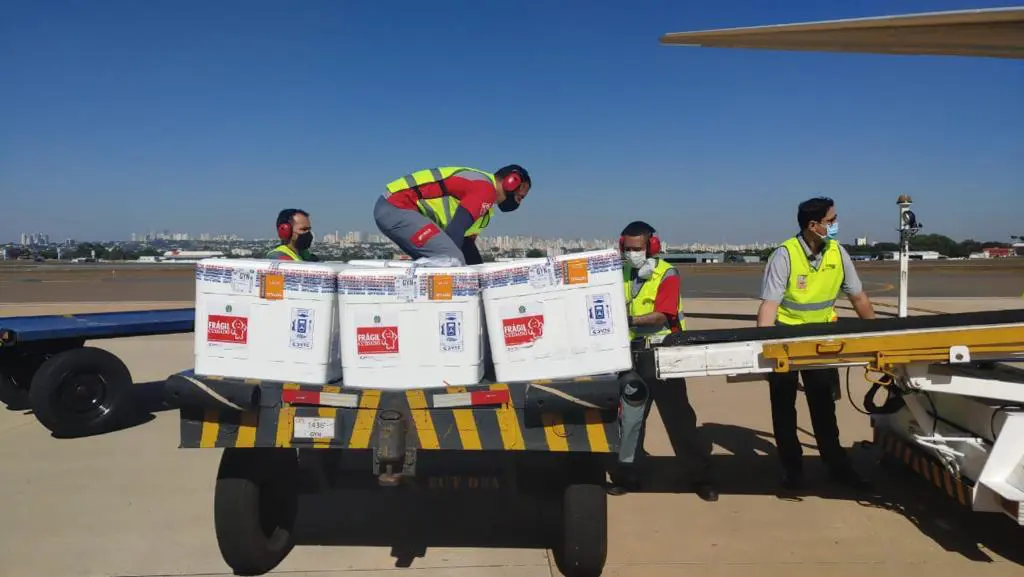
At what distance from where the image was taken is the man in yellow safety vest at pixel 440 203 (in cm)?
405

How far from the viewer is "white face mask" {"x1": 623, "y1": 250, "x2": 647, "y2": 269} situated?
5.00 m

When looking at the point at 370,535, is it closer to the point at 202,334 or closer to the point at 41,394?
the point at 202,334

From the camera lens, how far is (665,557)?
4023mm

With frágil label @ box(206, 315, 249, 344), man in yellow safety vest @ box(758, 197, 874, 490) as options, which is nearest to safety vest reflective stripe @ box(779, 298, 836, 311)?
man in yellow safety vest @ box(758, 197, 874, 490)

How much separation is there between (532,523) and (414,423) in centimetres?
165

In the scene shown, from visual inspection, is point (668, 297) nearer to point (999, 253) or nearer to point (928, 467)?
point (928, 467)

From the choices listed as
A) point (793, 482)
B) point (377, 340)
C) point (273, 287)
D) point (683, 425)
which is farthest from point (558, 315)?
point (793, 482)

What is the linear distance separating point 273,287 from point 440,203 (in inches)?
48.4

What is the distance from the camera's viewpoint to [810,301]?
4.88 m

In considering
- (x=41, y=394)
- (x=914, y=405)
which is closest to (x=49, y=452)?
(x=41, y=394)

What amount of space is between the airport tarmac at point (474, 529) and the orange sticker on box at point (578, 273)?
1.64m

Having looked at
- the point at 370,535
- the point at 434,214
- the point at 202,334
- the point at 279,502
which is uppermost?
the point at 434,214

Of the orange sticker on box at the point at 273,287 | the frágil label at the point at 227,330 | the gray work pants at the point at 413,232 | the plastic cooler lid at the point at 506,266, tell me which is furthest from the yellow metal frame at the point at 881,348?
the frágil label at the point at 227,330

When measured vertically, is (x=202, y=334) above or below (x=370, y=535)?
above
